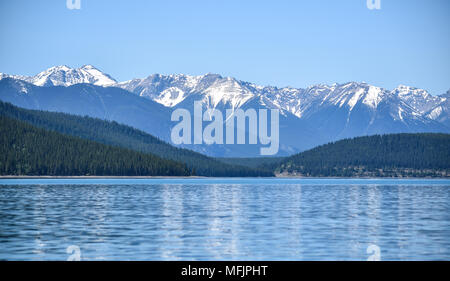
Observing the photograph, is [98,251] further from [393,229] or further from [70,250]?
[393,229]

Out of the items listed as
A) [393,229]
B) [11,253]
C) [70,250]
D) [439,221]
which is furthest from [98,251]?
[439,221]

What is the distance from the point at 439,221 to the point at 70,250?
43.5 metres
